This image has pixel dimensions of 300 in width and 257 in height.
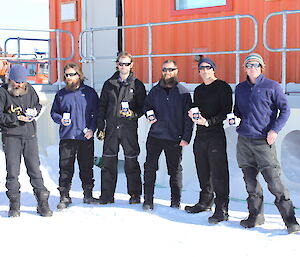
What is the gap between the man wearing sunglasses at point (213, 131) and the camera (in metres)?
5.89

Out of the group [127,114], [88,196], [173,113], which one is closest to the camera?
[173,113]

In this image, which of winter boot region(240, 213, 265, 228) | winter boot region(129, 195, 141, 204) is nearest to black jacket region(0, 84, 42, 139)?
winter boot region(129, 195, 141, 204)

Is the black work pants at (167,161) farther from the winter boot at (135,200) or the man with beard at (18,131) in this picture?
the man with beard at (18,131)

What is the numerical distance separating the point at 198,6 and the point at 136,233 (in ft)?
13.4

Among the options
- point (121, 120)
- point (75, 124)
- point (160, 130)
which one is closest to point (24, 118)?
point (75, 124)

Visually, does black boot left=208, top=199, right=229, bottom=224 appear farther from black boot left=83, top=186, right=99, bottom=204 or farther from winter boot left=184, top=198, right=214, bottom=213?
black boot left=83, top=186, right=99, bottom=204

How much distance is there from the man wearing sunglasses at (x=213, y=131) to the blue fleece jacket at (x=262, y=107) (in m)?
0.35

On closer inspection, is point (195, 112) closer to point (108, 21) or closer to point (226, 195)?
point (226, 195)

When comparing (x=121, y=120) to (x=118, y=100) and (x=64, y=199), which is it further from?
(x=64, y=199)

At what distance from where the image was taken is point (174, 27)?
8.67 meters

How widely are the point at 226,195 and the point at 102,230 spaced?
142cm

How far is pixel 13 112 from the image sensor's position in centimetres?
618

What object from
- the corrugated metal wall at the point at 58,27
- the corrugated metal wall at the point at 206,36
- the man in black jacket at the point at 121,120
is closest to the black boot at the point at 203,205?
the man in black jacket at the point at 121,120

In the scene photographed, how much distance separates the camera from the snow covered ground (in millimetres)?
5117
